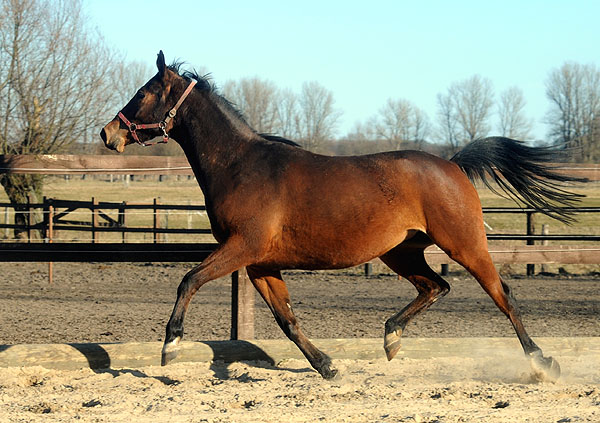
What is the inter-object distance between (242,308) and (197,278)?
1102 millimetres

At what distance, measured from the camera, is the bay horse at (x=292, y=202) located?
4.34m

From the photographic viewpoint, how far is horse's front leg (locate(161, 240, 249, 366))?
166 inches

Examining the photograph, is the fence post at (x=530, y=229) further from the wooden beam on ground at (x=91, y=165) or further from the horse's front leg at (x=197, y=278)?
the horse's front leg at (x=197, y=278)

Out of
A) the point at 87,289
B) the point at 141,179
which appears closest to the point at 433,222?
the point at 87,289

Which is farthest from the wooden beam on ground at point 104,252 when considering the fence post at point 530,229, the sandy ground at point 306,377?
the fence post at point 530,229

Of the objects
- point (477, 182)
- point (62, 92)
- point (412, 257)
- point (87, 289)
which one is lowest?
point (87, 289)

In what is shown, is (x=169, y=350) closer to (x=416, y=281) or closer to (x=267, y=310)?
(x=416, y=281)

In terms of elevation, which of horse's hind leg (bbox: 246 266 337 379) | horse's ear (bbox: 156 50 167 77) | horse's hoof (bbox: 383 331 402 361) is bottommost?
horse's hoof (bbox: 383 331 402 361)

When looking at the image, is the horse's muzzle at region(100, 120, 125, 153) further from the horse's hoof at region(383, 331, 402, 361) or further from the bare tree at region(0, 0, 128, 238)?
the bare tree at region(0, 0, 128, 238)

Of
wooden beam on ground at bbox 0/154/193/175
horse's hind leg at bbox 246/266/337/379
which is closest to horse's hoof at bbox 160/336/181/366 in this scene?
horse's hind leg at bbox 246/266/337/379

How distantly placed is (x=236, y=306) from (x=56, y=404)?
182 centimetres

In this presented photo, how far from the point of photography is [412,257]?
514cm

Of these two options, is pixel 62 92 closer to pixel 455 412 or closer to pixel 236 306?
pixel 236 306

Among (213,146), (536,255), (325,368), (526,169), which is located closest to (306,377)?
(325,368)
